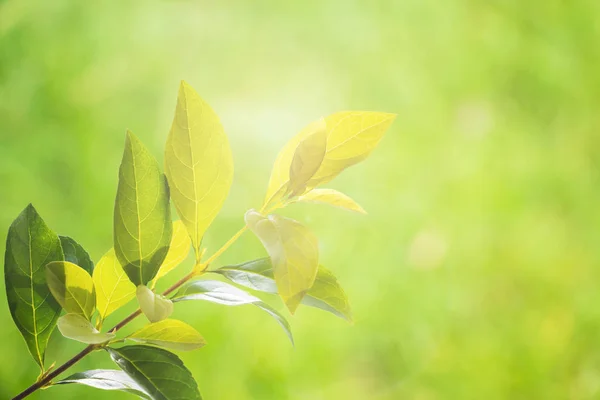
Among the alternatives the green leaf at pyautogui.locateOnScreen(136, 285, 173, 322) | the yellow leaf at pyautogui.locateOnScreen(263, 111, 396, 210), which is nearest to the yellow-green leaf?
the yellow leaf at pyautogui.locateOnScreen(263, 111, 396, 210)

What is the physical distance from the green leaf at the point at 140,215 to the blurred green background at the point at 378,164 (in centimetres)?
80

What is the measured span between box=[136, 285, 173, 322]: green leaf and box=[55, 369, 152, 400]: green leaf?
47mm

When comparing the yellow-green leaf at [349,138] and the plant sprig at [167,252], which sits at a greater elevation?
the yellow-green leaf at [349,138]

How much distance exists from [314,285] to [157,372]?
0.33 ft

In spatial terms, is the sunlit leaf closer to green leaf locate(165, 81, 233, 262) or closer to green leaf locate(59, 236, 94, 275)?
green leaf locate(165, 81, 233, 262)

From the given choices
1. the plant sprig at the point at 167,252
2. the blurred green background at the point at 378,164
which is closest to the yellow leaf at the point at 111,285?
the plant sprig at the point at 167,252

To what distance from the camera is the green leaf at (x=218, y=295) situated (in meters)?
0.35

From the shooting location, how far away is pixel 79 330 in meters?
0.31

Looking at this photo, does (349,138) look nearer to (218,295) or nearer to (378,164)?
(218,295)

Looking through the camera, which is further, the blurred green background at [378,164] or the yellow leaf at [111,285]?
the blurred green background at [378,164]

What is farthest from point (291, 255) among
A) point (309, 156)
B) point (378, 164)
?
point (378, 164)

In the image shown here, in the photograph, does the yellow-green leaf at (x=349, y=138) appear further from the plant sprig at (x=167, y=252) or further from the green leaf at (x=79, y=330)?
the green leaf at (x=79, y=330)

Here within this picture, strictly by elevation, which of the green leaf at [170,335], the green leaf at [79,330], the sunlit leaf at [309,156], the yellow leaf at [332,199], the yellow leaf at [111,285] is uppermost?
the sunlit leaf at [309,156]

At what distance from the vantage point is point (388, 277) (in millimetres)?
1263
